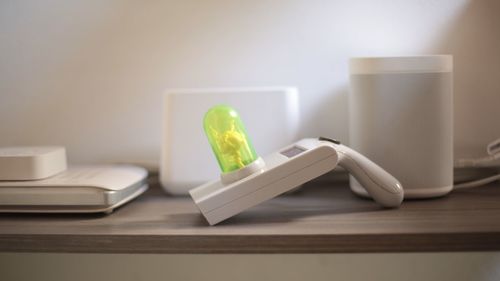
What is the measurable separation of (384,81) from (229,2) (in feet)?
0.99

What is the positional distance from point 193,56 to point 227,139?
225 mm

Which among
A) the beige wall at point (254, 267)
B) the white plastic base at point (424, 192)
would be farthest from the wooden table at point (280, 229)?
the beige wall at point (254, 267)

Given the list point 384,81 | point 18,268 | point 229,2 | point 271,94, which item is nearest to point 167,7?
point 229,2

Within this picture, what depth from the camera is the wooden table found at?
0.59 meters

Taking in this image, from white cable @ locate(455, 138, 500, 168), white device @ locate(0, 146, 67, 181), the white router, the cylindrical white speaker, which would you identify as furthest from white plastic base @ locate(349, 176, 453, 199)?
white device @ locate(0, 146, 67, 181)

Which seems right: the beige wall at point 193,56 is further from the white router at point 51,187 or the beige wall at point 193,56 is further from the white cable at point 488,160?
the white router at point 51,187

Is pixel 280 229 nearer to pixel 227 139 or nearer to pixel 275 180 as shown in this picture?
pixel 275 180

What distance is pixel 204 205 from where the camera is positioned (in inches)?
26.0

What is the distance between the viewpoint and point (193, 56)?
0.91m

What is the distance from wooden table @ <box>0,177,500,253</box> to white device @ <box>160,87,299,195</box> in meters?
0.08

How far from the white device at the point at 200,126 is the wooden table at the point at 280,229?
0.28 ft

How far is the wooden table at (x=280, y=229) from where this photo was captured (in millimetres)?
589

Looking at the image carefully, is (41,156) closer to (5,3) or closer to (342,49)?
(5,3)

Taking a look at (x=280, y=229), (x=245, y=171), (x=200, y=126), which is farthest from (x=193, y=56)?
(x=280, y=229)
